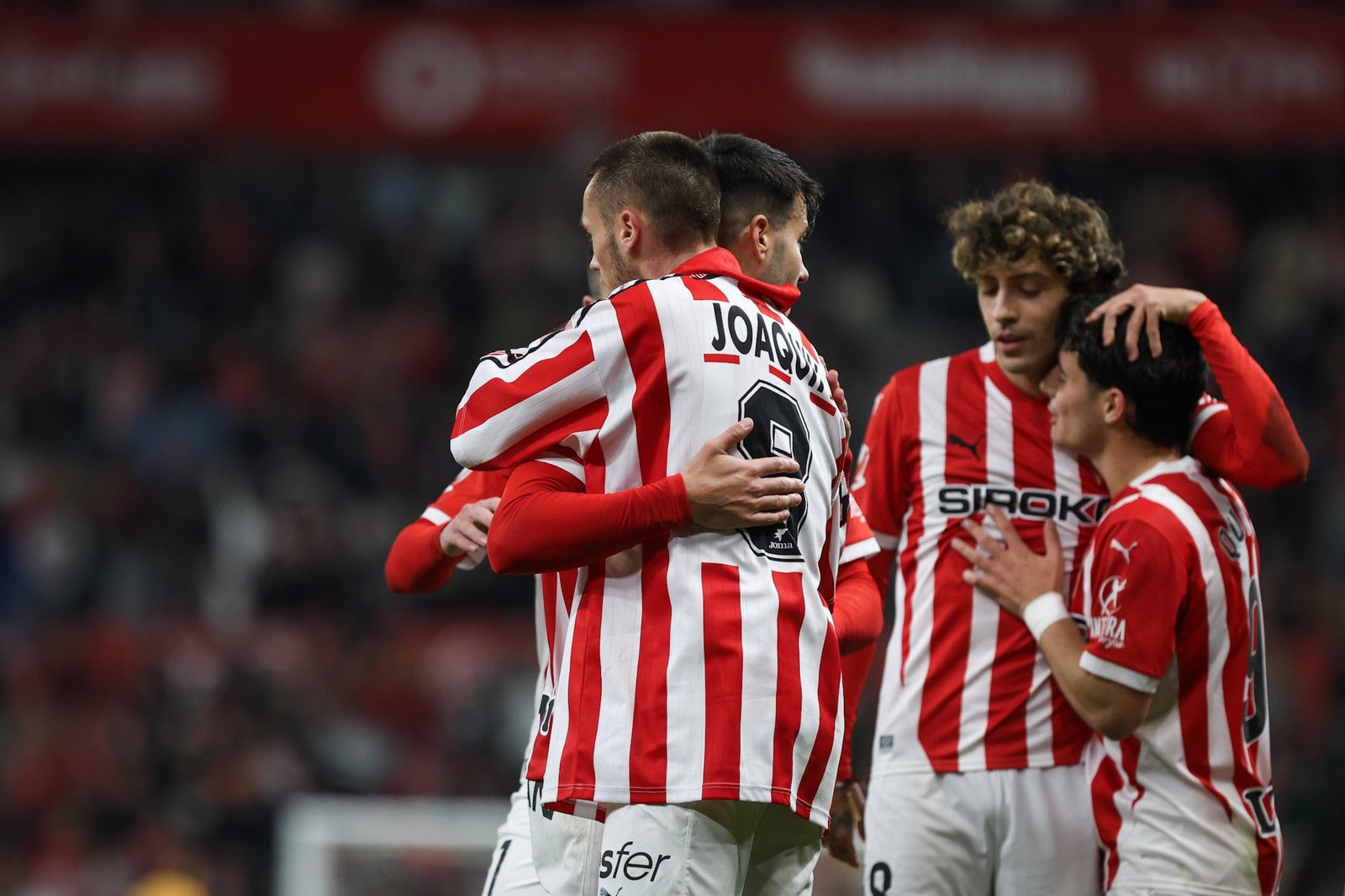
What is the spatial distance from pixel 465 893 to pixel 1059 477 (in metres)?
4.64

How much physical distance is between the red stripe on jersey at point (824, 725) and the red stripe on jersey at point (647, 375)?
35cm

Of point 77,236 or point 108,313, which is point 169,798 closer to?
point 108,313

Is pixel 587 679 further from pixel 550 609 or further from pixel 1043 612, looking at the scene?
pixel 1043 612

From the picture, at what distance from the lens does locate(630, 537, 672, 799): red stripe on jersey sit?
270 centimetres

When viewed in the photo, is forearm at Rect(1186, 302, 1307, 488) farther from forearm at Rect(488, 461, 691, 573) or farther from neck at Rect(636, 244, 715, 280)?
forearm at Rect(488, 461, 691, 573)

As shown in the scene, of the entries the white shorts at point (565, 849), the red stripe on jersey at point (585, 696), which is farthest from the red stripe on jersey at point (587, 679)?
the white shorts at point (565, 849)

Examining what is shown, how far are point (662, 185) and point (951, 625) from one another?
56.2 inches

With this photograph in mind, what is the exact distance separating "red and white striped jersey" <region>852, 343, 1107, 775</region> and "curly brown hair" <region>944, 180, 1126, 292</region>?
0.94ft

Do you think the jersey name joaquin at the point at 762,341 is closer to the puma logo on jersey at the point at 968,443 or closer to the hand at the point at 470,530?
the hand at the point at 470,530

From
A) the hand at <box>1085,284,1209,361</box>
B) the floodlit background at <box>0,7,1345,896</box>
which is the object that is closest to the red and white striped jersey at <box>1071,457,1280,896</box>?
the hand at <box>1085,284,1209,361</box>

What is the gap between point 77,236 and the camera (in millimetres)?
13453

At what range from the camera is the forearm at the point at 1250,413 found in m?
3.52

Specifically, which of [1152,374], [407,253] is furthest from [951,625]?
[407,253]

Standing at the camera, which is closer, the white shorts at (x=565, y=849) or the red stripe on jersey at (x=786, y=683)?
the red stripe on jersey at (x=786, y=683)
